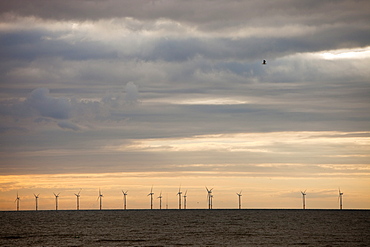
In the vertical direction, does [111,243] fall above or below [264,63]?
below

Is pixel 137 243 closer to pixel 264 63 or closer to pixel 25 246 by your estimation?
pixel 25 246

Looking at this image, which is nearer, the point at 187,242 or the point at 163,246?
the point at 163,246

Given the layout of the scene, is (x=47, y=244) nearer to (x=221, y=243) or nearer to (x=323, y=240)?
(x=221, y=243)

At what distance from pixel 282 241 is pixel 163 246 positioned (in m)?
34.7

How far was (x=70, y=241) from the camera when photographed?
16250cm

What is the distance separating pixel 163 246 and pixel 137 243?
1101 cm

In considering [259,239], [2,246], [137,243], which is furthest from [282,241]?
[2,246]

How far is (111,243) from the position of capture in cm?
15250

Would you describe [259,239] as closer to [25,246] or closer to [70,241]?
[70,241]

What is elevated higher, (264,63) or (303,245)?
(264,63)

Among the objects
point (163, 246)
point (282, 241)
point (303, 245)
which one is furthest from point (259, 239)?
point (163, 246)

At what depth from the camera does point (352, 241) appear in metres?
156

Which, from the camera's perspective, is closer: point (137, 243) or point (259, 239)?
point (137, 243)

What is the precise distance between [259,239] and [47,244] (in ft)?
193
